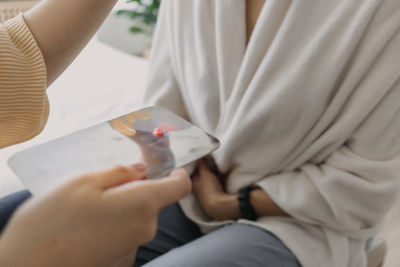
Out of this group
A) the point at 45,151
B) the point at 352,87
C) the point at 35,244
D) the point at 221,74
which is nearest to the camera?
the point at 35,244

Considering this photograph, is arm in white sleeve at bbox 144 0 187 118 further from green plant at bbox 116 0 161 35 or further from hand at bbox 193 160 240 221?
green plant at bbox 116 0 161 35

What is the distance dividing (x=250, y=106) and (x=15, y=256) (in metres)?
0.40

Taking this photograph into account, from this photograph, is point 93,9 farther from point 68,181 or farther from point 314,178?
point 314,178

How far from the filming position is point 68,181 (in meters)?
0.26

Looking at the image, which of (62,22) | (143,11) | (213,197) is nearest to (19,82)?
(62,22)

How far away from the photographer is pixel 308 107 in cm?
54

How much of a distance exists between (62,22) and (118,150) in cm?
21

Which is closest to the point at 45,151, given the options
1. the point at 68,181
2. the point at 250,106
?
the point at 68,181

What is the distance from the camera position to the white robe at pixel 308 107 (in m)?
0.49

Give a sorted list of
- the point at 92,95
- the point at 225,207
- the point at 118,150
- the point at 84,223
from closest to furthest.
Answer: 1. the point at 84,223
2. the point at 118,150
3. the point at 225,207
4. the point at 92,95

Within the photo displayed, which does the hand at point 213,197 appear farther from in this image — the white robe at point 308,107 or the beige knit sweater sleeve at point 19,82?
the beige knit sweater sleeve at point 19,82

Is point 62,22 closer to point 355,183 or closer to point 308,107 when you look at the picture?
point 308,107

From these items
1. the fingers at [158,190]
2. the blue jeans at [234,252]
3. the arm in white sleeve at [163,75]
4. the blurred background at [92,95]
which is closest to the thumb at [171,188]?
the fingers at [158,190]

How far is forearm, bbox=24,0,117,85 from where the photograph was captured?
18.6 inches
